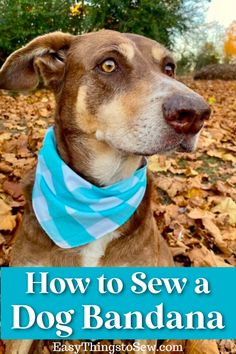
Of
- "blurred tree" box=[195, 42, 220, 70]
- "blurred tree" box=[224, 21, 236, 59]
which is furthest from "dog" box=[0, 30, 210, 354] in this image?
"blurred tree" box=[224, 21, 236, 59]

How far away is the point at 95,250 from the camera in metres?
2.91

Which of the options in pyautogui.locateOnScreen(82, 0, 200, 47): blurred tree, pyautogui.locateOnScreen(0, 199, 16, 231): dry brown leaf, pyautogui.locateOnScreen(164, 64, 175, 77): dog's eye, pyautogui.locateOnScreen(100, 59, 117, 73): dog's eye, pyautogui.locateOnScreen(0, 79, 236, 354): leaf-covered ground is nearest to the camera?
pyautogui.locateOnScreen(100, 59, 117, 73): dog's eye

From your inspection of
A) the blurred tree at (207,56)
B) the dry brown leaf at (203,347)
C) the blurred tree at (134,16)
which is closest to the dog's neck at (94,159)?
the dry brown leaf at (203,347)

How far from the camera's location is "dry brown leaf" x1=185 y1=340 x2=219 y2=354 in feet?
9.54

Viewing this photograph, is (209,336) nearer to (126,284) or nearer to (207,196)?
(126,284)

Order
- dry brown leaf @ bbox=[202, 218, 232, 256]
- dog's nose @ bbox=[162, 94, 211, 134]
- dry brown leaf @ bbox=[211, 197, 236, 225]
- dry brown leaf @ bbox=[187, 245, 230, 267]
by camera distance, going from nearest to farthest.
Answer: dog's nose @ bbox=[162, 94, 211, 134]
dry brown leaf @ bbox=[187, 245, 230, 267]
dry brown leaf @ bbox=[202, 218, 232, 256]
dry brown leaf @ bbox=[211, 197, 236, 225]

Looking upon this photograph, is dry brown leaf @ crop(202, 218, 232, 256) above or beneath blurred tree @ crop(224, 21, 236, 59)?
above

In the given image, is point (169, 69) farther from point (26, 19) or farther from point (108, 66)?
point (26, 19)

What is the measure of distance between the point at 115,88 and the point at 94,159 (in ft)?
1.62

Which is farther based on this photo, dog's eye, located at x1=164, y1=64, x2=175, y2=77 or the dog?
dog's eye, located at x1=164, y1=64, x2=175, y2=77

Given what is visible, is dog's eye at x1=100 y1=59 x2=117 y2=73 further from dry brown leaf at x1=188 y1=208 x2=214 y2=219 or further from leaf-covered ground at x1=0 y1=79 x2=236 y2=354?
dry brown leaf at x1=188 y1=208 x2=214 y2=219

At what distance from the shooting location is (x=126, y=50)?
9.10 ft

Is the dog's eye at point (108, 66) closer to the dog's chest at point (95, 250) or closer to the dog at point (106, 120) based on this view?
the dog at point (106, 120)

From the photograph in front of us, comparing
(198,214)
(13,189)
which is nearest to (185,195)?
(198,214)
